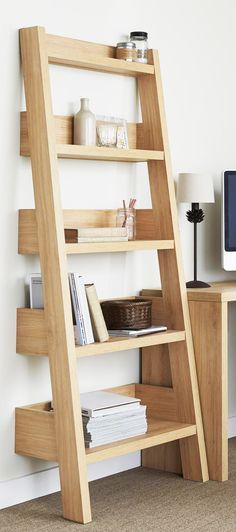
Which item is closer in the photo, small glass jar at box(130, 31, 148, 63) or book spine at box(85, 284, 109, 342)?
book spine at box(85, 284, 109, 342)

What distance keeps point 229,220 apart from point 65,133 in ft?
3.25

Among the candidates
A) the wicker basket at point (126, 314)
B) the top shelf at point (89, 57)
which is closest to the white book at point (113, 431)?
the wicker basket at point (126, 314)

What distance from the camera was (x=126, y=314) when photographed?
359 centimetres

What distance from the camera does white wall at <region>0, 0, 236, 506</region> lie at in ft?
11.2

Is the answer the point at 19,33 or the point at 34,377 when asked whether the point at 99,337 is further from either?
the point at 19,33

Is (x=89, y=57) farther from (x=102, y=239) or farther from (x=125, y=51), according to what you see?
(x=102, y=239)

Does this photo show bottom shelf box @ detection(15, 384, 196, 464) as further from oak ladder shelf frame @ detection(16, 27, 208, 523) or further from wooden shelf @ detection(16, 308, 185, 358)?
wooden shelf @ detection(16, 308, 185, 358)

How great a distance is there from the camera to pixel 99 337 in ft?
11.2

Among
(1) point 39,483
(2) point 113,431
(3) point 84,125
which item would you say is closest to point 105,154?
(3) point 84,125

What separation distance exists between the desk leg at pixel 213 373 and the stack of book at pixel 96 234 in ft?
1.55

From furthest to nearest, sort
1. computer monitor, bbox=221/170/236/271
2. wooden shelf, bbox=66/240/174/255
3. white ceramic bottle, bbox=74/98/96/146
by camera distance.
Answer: computer monitor, bbox=221/170/236/271 → white ceramic bottle, bbox=74/98/96/146 → wooden shelf, bbox=66/240/174/255

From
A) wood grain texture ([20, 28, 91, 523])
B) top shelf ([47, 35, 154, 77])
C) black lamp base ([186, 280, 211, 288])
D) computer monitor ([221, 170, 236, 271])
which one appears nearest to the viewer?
wood grain texture ([20, 28, 91, 523])

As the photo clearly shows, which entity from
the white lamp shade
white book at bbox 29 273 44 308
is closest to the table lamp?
the white lamp shade

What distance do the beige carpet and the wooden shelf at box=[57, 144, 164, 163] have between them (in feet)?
4.30
